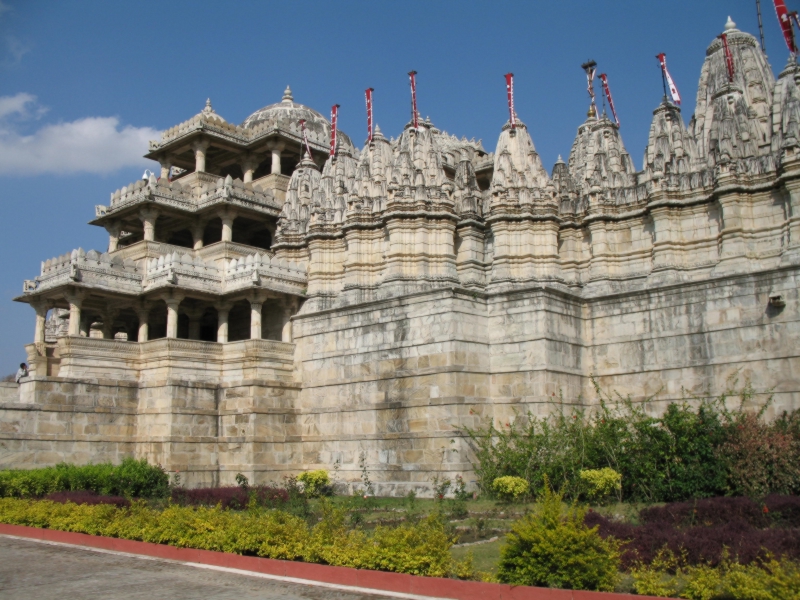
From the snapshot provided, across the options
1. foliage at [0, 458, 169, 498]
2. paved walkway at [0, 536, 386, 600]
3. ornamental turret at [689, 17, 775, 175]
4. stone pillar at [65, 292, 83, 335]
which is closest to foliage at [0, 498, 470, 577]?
paved walkway at [0, 536, 386, 600]

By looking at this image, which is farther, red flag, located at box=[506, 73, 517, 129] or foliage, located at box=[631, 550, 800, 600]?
→ red flag, located at box=[506, 73, 517, 129]

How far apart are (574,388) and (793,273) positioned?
690cm

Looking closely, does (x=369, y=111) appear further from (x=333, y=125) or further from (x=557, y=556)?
(x=557, y=556)

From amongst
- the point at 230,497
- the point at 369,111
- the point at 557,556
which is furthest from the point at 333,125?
the point at 557,556

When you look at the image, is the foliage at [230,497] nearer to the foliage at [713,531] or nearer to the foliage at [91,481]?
the foliage at [91,481]

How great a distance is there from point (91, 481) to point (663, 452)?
48.7 ft

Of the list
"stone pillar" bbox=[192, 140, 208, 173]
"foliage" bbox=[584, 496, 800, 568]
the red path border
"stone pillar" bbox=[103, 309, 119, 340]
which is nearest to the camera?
the red path border

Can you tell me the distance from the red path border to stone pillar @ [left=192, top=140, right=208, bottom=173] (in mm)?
23185

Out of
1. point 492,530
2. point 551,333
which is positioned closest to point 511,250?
point 551,333

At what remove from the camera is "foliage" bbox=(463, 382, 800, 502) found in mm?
17047

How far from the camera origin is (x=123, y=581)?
11734 millimetres

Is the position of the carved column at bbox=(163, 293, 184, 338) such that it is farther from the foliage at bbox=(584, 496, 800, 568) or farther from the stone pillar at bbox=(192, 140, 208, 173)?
the foliage at bbox=(584, 496, 800, 568)

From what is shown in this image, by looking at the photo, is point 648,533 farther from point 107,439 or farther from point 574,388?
point 107,439

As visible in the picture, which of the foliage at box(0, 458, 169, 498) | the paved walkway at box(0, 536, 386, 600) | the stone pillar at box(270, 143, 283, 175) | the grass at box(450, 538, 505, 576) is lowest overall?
the paved walkway at box(0, 536, 386, 600)
